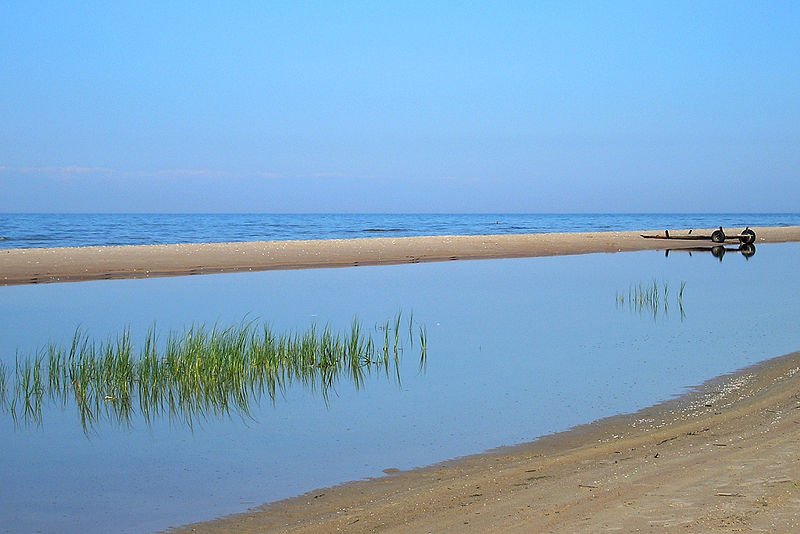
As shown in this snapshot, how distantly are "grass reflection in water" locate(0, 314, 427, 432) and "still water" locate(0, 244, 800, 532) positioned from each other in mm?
279

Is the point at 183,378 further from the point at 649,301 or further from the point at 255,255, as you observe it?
the point at 255,255

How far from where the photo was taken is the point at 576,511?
18.6 ft

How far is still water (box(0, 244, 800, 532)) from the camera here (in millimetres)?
7184

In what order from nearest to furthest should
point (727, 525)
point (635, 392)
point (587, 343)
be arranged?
point (727, 525) → point (635, 392) → point (587, 343)

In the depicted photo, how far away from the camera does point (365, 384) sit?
11.4m

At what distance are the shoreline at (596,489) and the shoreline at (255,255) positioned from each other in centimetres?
2257

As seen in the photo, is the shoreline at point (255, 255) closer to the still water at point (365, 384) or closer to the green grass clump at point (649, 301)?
the still water at point (365, 384)

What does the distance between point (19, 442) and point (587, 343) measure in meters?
8.91

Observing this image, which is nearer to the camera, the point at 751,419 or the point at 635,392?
the point at 751,419

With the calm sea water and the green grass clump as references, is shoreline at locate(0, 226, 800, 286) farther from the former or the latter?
the green grass clump

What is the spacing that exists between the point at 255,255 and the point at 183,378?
28.1m

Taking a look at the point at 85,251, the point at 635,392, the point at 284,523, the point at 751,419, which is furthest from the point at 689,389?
the point at 85,251

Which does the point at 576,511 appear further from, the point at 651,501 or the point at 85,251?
the point at 85,251

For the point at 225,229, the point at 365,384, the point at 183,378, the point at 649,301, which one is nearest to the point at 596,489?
the point at 365,384
